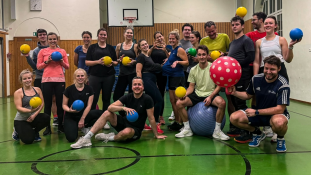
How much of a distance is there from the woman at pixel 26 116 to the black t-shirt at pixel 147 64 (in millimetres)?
1700

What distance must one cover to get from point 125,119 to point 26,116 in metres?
1.50

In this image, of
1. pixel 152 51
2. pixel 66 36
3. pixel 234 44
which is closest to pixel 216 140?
pixel 234 44

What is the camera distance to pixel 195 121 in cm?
429

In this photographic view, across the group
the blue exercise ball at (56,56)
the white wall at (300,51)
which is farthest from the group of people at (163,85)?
the white wall at (300,51)

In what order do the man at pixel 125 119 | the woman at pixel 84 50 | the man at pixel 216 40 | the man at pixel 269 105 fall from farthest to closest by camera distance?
the woman at pixel 84 50 → the man at pixel 216 40 → the man at pixel 125 119 → the man at pixel 269 105

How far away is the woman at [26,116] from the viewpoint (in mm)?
4023

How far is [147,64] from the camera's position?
15.4ft

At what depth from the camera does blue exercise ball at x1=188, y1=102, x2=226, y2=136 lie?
420cm

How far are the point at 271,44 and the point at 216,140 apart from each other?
5.24ft

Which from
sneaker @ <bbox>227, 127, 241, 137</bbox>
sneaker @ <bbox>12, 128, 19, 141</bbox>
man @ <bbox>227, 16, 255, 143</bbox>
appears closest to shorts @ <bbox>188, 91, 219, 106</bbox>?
man @ <bbox>227, 16, 255, 143</bbox>

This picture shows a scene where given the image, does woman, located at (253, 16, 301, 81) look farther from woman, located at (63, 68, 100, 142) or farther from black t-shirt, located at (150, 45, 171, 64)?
woman, located at (63, 68, 100, 142)

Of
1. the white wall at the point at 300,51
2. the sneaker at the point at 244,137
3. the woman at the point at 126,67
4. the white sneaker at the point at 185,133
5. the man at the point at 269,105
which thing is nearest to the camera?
the man at the point at 269,105

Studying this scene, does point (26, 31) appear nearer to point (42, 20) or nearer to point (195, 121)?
point (42, 20)

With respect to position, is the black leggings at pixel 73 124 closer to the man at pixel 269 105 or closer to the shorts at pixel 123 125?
the shorts at pixel 123 125
